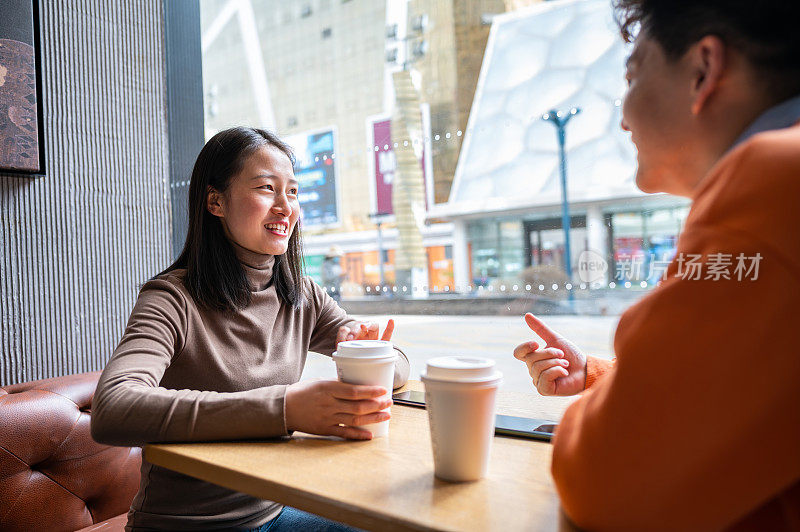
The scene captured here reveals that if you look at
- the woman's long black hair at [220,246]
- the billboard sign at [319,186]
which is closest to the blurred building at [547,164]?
the billboard sign at [319,186]

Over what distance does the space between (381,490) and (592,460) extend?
0.84 feet

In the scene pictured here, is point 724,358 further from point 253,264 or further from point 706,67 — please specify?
point 253,264

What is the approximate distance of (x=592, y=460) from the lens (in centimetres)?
46

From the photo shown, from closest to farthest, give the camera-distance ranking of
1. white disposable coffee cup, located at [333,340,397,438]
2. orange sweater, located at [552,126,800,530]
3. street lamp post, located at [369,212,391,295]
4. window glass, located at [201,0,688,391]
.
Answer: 1. orange sweater, located at [552,126,800,530]
2. white disposable coffee cup, located at [333,340,397,438]
3. window glass, located at [201,0,688,391]
4. street lamp post, located at [369,212,391,295]

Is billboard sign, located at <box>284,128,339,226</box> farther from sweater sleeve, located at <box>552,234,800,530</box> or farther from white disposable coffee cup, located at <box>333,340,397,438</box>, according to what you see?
sweater sleeve, located at <box>552,234,800,530</box>

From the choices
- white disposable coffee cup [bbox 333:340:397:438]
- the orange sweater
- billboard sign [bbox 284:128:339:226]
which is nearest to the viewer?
the orange sweater

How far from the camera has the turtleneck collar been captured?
120 centimetres

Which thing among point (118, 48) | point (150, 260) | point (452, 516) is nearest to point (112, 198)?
point (150, 260)

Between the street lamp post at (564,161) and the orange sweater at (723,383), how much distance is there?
3.38ft

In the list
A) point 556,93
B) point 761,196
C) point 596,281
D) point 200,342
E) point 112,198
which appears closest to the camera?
point 761,196

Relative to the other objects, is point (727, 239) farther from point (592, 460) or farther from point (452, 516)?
point (452, 516)

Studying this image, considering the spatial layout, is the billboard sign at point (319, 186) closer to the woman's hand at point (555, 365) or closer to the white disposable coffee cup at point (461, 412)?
the woman's hand at point (555, 365)

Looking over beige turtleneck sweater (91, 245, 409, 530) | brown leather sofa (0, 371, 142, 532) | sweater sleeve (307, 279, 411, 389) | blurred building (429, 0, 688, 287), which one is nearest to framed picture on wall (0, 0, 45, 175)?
brown leather sofa (0, 371, 142, 532)

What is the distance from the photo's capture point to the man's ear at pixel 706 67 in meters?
0.52
